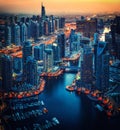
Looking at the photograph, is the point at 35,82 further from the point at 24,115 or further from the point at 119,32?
the point at 119,32

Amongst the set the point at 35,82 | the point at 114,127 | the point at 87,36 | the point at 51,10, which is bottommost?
the point at 114,127

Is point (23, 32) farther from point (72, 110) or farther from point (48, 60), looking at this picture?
point (72, 110)

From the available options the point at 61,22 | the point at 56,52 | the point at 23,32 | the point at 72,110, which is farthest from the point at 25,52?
the point at 72,110

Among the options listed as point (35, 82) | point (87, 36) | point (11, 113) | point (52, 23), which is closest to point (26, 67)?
point (35, 82)

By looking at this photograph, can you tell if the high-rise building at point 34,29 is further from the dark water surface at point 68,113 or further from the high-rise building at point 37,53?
the dark water surface at point 68,113

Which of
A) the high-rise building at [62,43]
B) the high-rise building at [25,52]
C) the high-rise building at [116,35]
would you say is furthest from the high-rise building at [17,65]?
the high-rise building at [116,35]

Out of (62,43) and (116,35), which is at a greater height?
(116,35)
